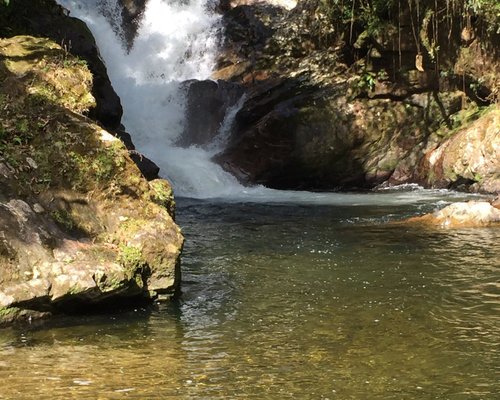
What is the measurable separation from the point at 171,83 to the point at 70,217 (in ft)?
57.8

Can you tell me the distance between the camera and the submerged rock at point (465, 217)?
455 inches

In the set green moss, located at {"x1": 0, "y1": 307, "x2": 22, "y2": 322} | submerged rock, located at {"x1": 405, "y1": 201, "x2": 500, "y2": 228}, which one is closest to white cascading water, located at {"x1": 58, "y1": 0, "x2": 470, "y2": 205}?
submerged rock, located at {"x1": 405, "y1": 201, "x2": 500, "y2": 228}

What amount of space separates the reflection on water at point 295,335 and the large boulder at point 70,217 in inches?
12.0

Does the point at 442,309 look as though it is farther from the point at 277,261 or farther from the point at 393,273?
the point at 277,261

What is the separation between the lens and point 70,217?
6.86 m

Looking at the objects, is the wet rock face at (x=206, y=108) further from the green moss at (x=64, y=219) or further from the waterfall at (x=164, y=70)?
the green moss at (x=64, y=219)

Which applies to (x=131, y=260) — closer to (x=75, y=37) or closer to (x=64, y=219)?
(x=64, y=219)

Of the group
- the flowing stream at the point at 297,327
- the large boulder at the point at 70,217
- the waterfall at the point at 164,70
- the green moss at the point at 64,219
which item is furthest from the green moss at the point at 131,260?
the waterfall at the point at 164,70

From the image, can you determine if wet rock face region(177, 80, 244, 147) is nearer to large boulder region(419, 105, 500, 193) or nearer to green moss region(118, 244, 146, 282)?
large boulder region(419, 105, 500, 193)

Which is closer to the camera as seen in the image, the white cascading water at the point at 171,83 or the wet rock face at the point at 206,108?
the white cascading water at the point at 171,83

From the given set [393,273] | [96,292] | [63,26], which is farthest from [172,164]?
[96,292]

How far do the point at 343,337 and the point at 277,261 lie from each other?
333 cm

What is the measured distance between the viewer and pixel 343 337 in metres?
5.70

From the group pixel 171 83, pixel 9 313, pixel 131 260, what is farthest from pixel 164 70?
pixel 9 313
